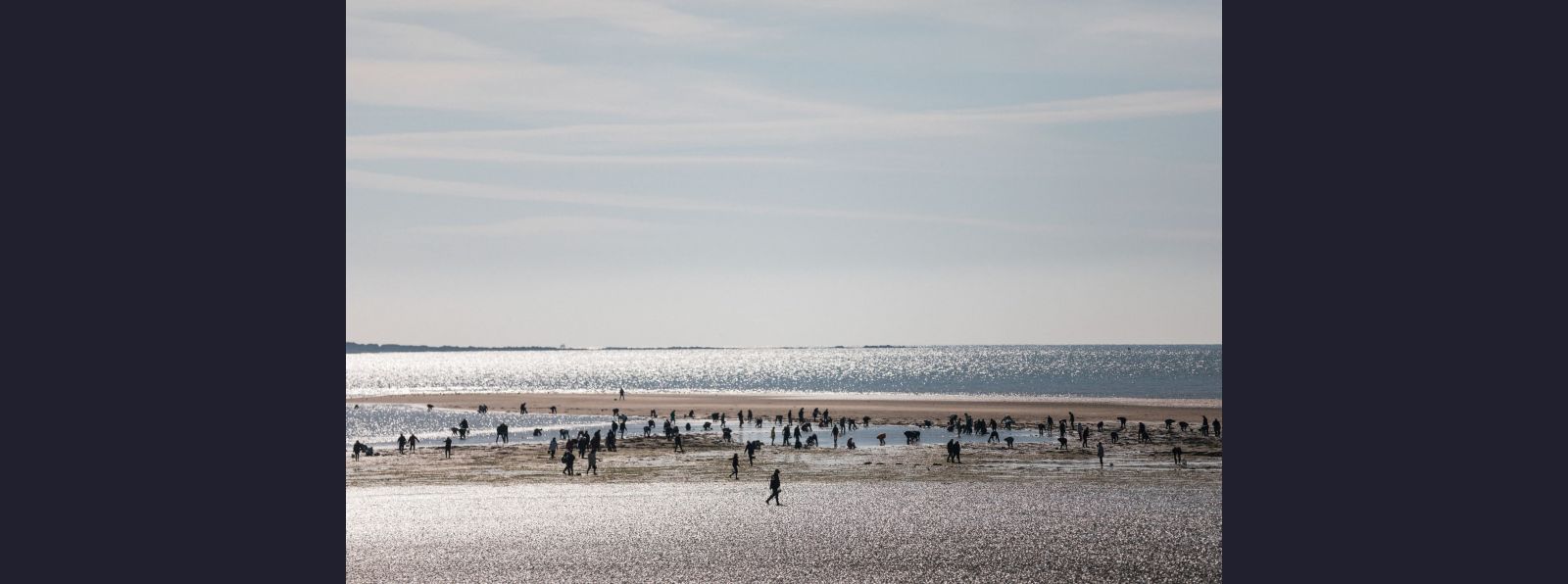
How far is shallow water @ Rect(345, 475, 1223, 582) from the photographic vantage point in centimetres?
2798

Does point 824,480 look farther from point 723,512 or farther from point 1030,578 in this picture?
point 1030,578

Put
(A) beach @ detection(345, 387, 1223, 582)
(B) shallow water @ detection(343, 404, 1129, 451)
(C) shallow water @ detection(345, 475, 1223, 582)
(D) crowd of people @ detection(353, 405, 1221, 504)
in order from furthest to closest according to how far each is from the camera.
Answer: (B) shallow water @ detection(343, 404, 1129, 451) < (D) crowd of people @ detection(353, 405, 1221, 504) < (A) beach @ detection(345, 387, 1223, 582) < (C) shallow water @ detection(345, 475, 1223, 582)

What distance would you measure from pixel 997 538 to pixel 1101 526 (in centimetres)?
363

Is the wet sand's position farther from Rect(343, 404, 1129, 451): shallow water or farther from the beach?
the beach

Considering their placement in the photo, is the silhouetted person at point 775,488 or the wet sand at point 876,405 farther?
the wet sand at point 876,405

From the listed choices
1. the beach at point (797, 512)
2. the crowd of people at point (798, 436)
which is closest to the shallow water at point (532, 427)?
the crowd of people at point (798, 436)

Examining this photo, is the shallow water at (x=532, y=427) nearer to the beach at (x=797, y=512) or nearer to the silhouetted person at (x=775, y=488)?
the beach at (x=797, y=512)

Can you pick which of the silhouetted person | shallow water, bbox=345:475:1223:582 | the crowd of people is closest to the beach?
shallow water, bbox=345:475:1223:582

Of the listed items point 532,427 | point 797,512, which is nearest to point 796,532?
point 797,512

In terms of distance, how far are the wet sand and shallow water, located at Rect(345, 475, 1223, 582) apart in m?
46.5

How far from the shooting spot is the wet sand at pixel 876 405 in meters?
95.0

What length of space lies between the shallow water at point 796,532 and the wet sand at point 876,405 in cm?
4646

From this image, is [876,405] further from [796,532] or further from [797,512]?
[796,532]

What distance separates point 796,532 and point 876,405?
87.1 meters
